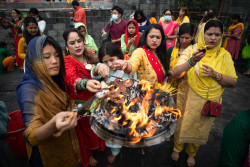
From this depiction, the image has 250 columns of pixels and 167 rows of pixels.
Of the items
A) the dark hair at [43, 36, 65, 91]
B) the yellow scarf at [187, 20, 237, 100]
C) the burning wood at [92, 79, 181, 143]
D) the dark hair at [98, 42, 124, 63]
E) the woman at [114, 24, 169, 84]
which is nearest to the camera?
the burning wood at [92, 79, 181, 143]

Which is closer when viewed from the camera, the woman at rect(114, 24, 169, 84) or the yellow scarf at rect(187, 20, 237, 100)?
the yellow scarf at rect(187, 20, 237, 100)

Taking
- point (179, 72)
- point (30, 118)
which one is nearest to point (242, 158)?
point (179, 72)

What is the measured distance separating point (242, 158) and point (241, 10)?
12.7 metres

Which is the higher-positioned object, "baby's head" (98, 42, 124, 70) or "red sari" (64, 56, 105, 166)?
"baby's head" (98, 42, 124, 70)

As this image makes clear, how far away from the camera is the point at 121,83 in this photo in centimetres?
207

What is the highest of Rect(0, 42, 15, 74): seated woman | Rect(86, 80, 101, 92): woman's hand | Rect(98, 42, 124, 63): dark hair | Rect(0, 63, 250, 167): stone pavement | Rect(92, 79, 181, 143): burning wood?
Rect(98, 42, 124, 63): dark hair

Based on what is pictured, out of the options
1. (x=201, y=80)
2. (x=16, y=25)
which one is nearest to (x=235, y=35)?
(x=201, y=80)

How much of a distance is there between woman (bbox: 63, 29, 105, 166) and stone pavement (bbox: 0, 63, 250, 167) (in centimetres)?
66

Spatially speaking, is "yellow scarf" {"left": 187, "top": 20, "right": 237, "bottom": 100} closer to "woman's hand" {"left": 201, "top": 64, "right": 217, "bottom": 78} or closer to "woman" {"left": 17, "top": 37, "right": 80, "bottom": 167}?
"woman's hand" {"left": 201, "top": 64, "right": 217, "bottom": 78}

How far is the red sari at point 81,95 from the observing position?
227 cm

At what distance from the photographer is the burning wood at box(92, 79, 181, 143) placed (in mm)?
1501

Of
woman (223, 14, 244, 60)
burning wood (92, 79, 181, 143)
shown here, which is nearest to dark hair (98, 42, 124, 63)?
burning wood (92, 79, 181, 143)

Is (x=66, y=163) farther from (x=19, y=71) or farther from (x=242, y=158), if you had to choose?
(x=19, y=71)

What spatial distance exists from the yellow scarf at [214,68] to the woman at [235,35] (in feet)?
23.1
